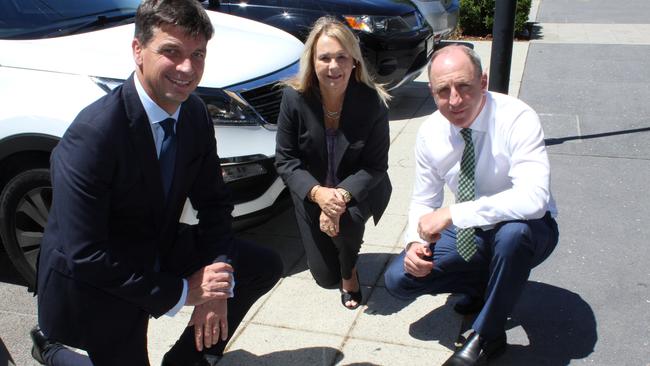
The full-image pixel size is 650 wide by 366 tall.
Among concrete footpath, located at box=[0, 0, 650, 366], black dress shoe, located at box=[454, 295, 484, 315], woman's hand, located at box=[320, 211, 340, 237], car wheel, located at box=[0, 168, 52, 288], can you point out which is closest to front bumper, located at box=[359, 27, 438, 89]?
concrete footpath, located at box=[0, 0, 650, 366]

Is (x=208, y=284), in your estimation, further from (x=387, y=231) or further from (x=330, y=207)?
(x=387, y=231)

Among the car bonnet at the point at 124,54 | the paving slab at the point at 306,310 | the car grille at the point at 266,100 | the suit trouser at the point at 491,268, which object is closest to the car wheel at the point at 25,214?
the car bonnet at the point at 124,54

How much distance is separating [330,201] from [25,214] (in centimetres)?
164

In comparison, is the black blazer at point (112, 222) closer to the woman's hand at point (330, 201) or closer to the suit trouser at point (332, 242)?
the woman's hand at point (330, 201)

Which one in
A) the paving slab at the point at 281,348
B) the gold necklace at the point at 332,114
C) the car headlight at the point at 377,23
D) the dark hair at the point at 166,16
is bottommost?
the paving slab at the point at 281,348

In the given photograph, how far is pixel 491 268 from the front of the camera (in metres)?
2.91

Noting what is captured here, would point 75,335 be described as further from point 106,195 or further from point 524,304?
point 524,304

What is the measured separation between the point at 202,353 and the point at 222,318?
1.08 ft

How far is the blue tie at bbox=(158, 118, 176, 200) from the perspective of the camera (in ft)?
8.25

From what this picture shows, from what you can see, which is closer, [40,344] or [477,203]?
[477,203]

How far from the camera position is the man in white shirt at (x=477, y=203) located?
284 cm

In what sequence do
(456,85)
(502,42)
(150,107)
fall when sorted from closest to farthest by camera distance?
(150,107) < (456,85) < (502,42)

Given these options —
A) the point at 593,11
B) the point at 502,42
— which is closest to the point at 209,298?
the point at 502,42

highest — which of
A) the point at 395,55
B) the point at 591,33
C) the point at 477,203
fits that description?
the point at 477,203
